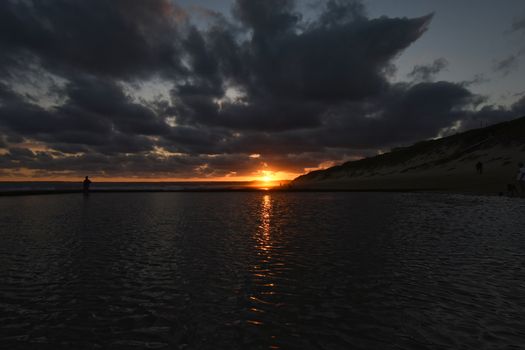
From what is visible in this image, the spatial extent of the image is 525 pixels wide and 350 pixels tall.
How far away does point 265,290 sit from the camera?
1003 centimetres

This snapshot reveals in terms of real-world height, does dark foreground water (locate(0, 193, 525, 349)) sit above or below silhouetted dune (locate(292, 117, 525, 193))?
below

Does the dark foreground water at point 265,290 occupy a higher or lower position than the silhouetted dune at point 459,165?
lower

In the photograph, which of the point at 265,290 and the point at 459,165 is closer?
the point at 265,290

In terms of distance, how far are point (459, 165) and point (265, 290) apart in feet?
344

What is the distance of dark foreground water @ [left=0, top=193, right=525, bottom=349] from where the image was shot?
23.2 feet

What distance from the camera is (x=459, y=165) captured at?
9644cm

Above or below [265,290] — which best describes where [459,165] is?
above

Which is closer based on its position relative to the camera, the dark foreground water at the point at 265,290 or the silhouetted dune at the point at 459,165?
the dark foreground water at the point at 265,290

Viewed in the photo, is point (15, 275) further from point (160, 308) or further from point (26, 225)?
point (26, 225)

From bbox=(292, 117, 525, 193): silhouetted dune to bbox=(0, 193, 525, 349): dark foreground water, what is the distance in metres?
50.8

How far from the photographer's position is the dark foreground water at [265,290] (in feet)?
Result: 23.2

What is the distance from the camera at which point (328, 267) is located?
40.9 ft

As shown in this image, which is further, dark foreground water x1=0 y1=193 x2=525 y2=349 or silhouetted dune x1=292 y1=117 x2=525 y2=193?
silhouetted dune x1=292 y1=117 x2=525 y2=193

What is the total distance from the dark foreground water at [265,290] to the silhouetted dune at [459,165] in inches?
2000
